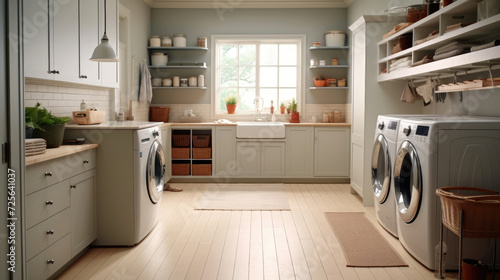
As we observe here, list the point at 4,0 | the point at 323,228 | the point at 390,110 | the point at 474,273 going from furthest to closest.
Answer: the point at 390,110, the point at 323,228, the point at 474,273, the point at 4,0

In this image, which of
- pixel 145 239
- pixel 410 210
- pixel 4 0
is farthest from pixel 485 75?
pixel 4 0

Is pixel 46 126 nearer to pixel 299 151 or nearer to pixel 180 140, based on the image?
pixel 180 140

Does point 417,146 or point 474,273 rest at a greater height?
point 417,146

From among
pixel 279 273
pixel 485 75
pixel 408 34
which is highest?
pixel 408 34

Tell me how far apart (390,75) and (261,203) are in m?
2.05

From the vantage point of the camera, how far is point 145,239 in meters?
A: 3.97

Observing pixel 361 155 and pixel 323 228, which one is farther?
pixel 361 155

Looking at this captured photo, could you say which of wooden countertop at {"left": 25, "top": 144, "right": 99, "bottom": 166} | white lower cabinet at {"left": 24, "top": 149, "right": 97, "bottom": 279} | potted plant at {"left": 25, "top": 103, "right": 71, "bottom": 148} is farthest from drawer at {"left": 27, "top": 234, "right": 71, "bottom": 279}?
potted plant at {"left": 25, "top": 103, "right": 71, "bottom": 148}

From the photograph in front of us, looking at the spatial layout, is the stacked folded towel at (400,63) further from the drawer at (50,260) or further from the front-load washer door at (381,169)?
the drawer at (50,260)

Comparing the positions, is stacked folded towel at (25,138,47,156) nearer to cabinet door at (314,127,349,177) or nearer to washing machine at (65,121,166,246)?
washing machine at (65,121,166,246)

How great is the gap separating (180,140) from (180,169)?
0.43m

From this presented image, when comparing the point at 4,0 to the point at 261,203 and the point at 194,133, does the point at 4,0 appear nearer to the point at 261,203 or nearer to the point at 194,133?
the point at 261,203

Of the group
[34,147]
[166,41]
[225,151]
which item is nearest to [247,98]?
[225,151]

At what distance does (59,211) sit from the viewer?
119 inches
